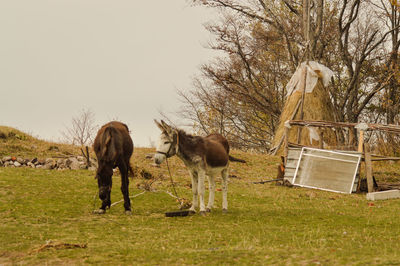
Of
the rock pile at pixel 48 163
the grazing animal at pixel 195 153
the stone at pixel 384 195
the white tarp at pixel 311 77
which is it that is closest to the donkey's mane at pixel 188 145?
the grazing animal at pixel 195 153

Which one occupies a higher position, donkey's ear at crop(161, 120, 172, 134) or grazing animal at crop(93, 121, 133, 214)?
donkey's ear at crop(161, 120, 172, 134)

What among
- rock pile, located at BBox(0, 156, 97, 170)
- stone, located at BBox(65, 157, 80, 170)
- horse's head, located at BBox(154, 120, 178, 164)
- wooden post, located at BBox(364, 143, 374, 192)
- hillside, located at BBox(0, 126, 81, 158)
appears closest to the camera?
horse's head, located at BBox(154, 120, 178, 164)

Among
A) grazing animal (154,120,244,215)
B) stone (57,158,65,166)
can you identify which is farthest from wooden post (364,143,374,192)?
stone (57,158,65,166)

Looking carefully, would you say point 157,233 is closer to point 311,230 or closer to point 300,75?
point 311,230

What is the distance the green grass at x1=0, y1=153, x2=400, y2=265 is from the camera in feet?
22.9

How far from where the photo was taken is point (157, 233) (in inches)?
363

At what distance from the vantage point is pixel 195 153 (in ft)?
36.4

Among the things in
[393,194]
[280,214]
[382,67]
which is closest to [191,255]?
[280,214]

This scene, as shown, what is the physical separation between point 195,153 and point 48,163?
11.0 m

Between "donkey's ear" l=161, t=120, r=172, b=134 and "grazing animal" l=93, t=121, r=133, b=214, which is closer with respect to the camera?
"donkey's ear" l=161, t=120, r=172, b=134

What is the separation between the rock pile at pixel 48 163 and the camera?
793 inches

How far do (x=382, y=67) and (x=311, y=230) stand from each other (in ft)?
93.9

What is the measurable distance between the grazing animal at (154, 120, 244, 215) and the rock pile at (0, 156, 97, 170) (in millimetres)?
9981

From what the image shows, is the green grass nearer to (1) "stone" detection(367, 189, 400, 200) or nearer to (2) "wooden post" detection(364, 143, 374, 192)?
(1) "stone" detection(367, 189, 400, 200)
